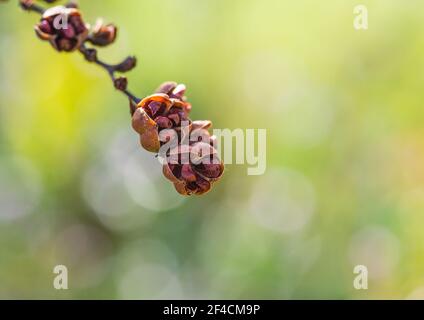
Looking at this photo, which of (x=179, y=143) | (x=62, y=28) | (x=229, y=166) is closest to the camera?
(x=179, y=143)

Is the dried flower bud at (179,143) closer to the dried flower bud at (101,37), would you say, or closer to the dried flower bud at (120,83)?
the dried flower bud at (120,83)

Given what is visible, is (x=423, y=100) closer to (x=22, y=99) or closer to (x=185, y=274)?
(x=185, y=274)

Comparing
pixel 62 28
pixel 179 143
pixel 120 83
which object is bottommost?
→ pixel 179 143

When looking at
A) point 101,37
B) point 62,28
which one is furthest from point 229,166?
Answer: point 62,28

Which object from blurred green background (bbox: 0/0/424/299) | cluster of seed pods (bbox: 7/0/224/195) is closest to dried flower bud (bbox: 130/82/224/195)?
cluster of seed pods (bbox: 7/0/224/195)

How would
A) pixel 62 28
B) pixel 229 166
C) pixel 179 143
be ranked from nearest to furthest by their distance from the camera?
pixel 179 143 → pixel 62 28 → pixel 229 166

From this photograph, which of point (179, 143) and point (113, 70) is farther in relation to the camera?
point (113, 70)

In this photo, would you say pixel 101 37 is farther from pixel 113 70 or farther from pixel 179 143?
pixel 179 143

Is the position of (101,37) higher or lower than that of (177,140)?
higher
